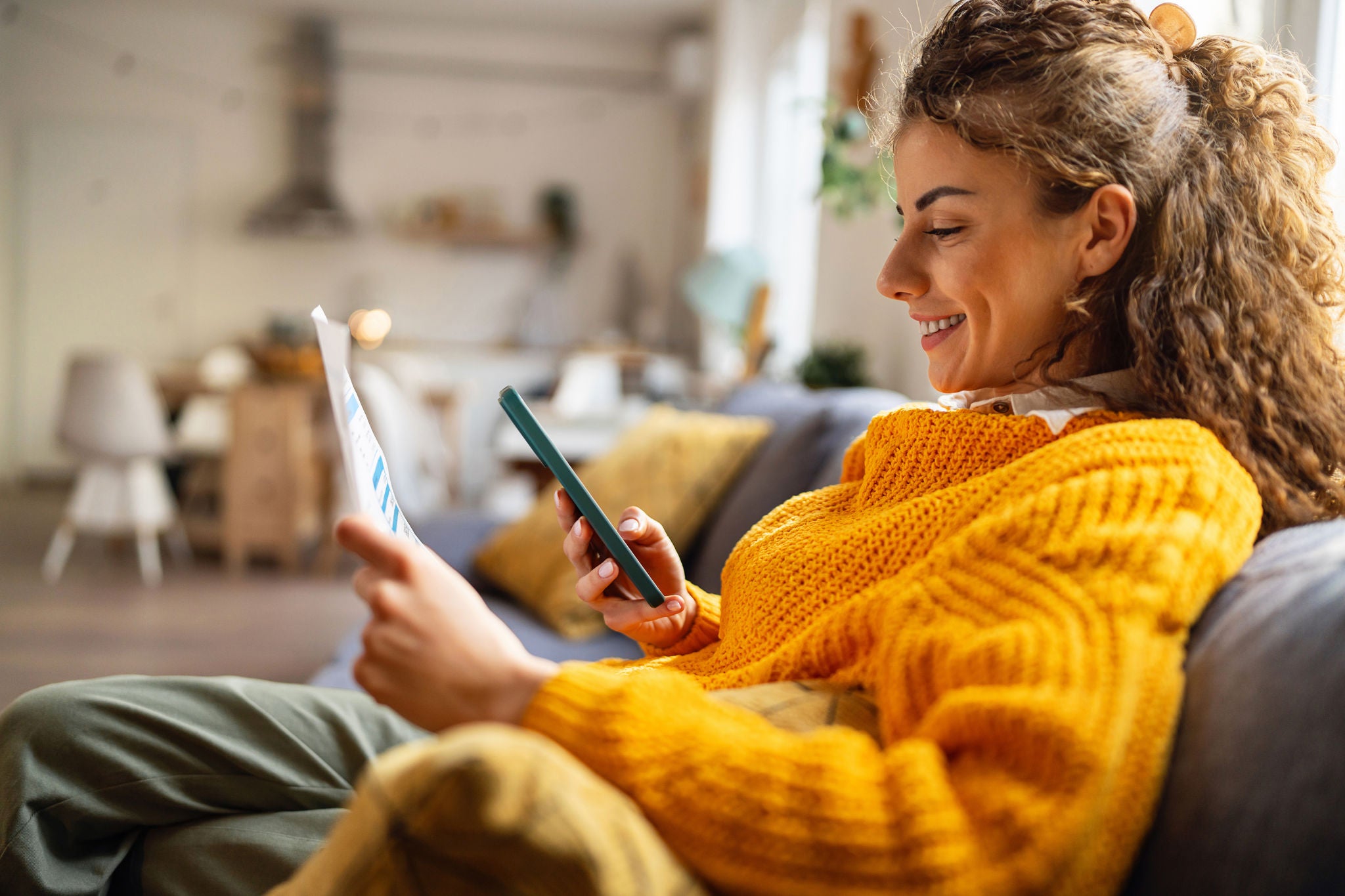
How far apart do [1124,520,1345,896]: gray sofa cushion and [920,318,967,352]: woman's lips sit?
357 mm

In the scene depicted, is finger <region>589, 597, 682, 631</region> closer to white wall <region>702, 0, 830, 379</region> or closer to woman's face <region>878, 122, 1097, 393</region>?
woman's face <region>878, 122, 1097, 393</region>

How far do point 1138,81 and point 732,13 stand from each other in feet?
15.8

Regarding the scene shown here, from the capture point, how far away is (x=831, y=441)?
1748 millimetres

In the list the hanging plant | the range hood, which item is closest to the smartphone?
the hanging plant

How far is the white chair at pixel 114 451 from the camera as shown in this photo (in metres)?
4.03

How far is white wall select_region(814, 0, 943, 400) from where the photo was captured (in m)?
2.39

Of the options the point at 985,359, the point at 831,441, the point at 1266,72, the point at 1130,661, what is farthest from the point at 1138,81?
the point at 831,441

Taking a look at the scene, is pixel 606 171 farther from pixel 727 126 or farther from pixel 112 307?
pixel 112 307

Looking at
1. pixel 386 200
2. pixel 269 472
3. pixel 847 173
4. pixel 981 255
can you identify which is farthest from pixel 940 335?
pixel 386 200

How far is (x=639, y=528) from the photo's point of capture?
1038 millimetres

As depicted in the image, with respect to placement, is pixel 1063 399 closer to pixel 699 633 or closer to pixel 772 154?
pixel 699 633

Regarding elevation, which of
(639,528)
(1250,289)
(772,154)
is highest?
(772,154)

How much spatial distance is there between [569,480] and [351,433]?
0.21 m

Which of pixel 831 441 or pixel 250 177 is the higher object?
pixel 250 177
